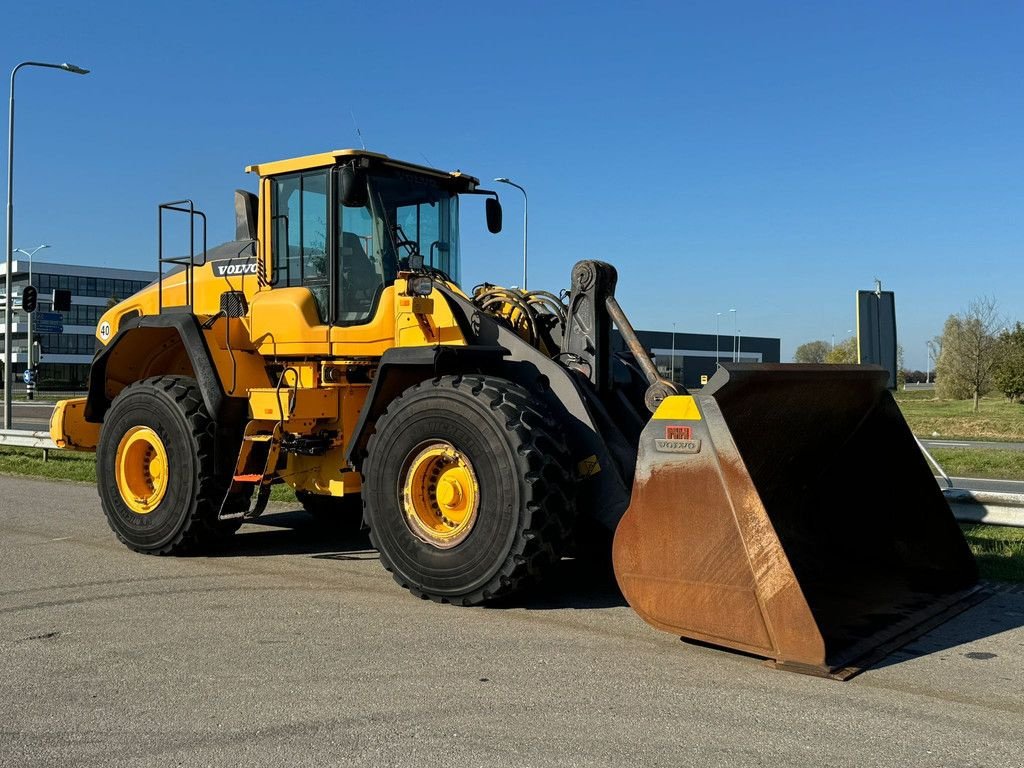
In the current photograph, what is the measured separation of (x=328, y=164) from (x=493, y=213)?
5.42ft

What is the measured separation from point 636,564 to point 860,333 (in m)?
4.16

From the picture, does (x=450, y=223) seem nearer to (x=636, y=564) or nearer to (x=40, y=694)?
(x=636, y=564)

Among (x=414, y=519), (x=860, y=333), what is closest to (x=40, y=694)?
(x=414, y=519)

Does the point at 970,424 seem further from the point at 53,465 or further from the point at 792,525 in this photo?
the point at 792,525

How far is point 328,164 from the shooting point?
7.54 m

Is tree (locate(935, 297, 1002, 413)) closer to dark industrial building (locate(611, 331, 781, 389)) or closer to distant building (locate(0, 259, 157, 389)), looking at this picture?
dark industrial building (locate(611, 331, 781, 389))

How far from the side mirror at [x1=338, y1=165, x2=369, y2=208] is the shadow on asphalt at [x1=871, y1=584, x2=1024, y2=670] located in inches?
175

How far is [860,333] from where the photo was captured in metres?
8.41

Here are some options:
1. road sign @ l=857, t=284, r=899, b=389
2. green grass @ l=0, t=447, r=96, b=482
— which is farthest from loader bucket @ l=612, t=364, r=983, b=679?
green grass @ l=0, t=447, r=96, b=482

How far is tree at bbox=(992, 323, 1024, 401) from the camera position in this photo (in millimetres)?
40094

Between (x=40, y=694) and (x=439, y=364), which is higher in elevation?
(x=439, y=364)

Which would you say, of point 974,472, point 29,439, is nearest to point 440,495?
point 29,439

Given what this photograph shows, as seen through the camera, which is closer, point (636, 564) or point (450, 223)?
point (636, 564)

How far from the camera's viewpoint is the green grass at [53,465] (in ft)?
44.1
